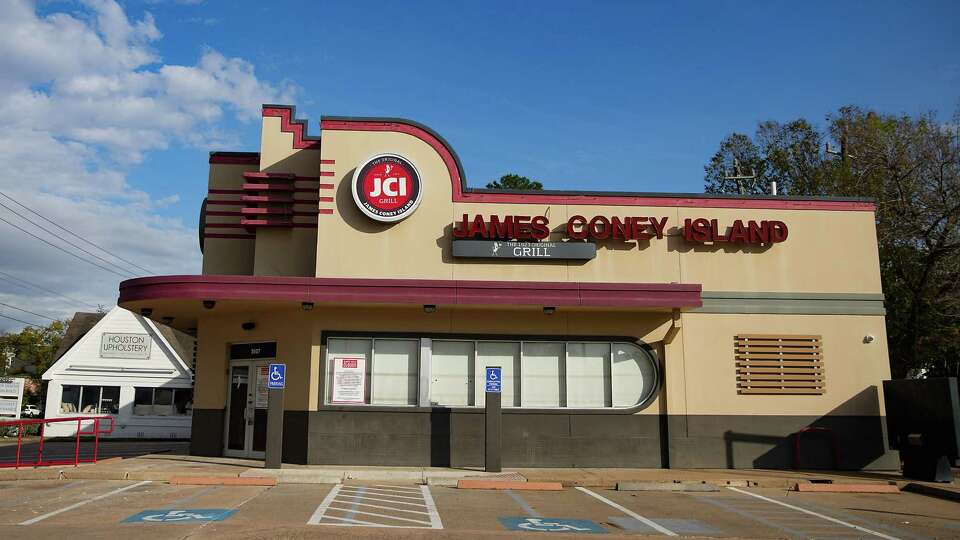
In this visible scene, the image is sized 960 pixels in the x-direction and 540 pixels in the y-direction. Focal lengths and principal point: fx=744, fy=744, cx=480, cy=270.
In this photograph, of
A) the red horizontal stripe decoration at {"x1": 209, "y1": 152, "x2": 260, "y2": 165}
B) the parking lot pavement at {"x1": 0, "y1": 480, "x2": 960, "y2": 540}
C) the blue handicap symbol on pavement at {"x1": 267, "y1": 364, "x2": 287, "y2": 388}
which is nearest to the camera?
the parking lot pavement at {"x1": 0, "y1": 480, "x2": 960, "y2": 540}

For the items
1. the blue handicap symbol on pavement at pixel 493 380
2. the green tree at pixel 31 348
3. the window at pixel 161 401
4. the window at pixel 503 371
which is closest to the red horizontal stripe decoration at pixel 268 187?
the window at pixel 503 371

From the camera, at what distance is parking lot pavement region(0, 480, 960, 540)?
9.42 m

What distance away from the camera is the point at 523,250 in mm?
17359

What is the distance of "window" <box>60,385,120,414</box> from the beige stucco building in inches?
591

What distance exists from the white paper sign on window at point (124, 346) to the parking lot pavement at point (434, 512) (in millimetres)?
18664

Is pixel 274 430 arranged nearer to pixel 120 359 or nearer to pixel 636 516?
pixel 636 516

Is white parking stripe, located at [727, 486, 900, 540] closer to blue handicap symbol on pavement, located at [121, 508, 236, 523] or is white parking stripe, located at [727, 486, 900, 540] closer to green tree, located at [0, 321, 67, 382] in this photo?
blue handicap symbol on pavement, located at [121, 508, 236, 523]

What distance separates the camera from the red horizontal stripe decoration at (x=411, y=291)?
604 inches

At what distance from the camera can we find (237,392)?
59.1 ft

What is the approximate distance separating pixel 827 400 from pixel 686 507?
704 centimetres

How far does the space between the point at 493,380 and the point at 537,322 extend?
2216 mm

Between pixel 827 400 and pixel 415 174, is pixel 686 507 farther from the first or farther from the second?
pixel 415 174

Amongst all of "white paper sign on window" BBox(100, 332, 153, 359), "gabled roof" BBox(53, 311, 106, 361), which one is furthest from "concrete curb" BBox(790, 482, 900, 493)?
"gabled roof" BBox(53, 311, 106, 361)

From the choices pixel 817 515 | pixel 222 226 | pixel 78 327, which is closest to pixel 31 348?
pixel 78 327
